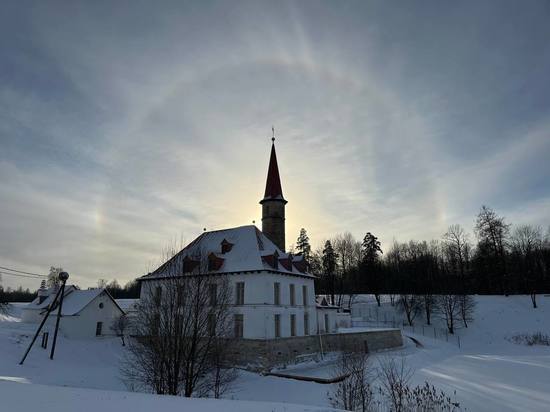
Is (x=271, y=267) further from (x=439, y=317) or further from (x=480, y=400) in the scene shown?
(x=439, y=317)

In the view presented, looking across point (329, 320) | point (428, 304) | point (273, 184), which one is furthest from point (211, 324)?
point (428, 304)

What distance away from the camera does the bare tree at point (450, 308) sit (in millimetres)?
53438

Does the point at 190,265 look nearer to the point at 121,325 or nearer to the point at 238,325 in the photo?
the point at 238,325

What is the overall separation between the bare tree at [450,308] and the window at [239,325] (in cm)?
3447

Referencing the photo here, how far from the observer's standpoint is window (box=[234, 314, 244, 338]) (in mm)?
31969

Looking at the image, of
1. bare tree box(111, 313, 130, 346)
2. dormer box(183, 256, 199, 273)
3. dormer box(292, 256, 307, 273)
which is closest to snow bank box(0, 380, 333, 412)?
dormer box(183, 256, 199, 273)

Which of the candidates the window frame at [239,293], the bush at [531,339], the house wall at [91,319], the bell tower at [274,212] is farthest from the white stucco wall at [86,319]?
the bush at [531,339]

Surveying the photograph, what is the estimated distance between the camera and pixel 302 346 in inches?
1348

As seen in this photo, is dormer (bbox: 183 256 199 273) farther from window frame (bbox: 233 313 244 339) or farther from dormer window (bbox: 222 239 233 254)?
dormer window (bbox: 222 239 233 254)

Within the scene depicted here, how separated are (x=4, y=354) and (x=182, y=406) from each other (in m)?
22.4

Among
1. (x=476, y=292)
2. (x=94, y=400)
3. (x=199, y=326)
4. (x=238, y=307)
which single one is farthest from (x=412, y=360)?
(x=476, y=292)

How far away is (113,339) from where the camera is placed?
3888cm

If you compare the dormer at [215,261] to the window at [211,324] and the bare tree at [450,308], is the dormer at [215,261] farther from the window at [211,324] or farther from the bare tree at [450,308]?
the bare tree at [450,308]

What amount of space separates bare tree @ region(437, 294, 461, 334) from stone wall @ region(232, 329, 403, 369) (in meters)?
13.0
